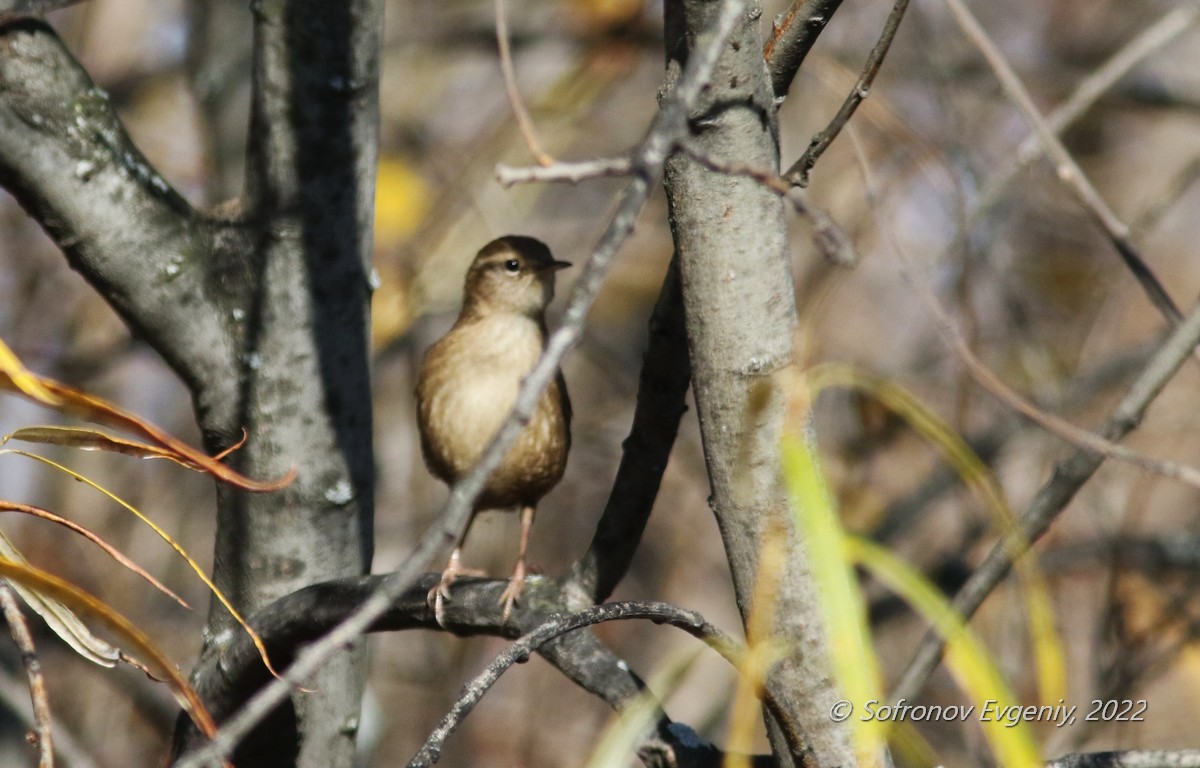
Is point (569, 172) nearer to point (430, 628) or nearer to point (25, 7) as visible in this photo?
point (430, 628)

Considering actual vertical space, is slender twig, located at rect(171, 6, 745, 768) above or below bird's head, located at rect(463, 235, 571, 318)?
below

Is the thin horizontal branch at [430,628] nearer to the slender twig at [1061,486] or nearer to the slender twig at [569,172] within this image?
the slender twig at [1061,486]

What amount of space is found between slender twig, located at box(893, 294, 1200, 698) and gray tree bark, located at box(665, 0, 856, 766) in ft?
1.20

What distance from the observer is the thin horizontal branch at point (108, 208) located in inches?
82.8

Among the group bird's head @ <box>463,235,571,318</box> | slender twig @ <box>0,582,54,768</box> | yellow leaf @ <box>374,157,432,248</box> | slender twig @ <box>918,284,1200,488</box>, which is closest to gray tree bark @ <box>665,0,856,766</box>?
slender twig @ <box>918,284,1200,488</box>

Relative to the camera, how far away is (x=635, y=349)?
304 inches

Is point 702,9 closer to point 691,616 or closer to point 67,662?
point 691,616

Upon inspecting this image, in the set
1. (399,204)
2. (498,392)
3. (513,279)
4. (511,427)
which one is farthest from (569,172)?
(399,204)

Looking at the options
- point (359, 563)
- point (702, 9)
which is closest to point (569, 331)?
point (702, 9)

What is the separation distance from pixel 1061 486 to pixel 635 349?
5.94 m

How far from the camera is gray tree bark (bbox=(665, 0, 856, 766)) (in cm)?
154

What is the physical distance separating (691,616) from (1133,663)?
119 inches

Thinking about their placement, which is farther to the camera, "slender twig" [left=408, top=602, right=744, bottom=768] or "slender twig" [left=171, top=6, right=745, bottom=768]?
"slender twig" [left=408, top=602, right=744, bottom=768]

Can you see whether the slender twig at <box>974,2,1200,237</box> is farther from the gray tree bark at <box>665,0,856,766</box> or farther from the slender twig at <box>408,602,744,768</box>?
the slender twig at <box>408,602,744,768</box>
